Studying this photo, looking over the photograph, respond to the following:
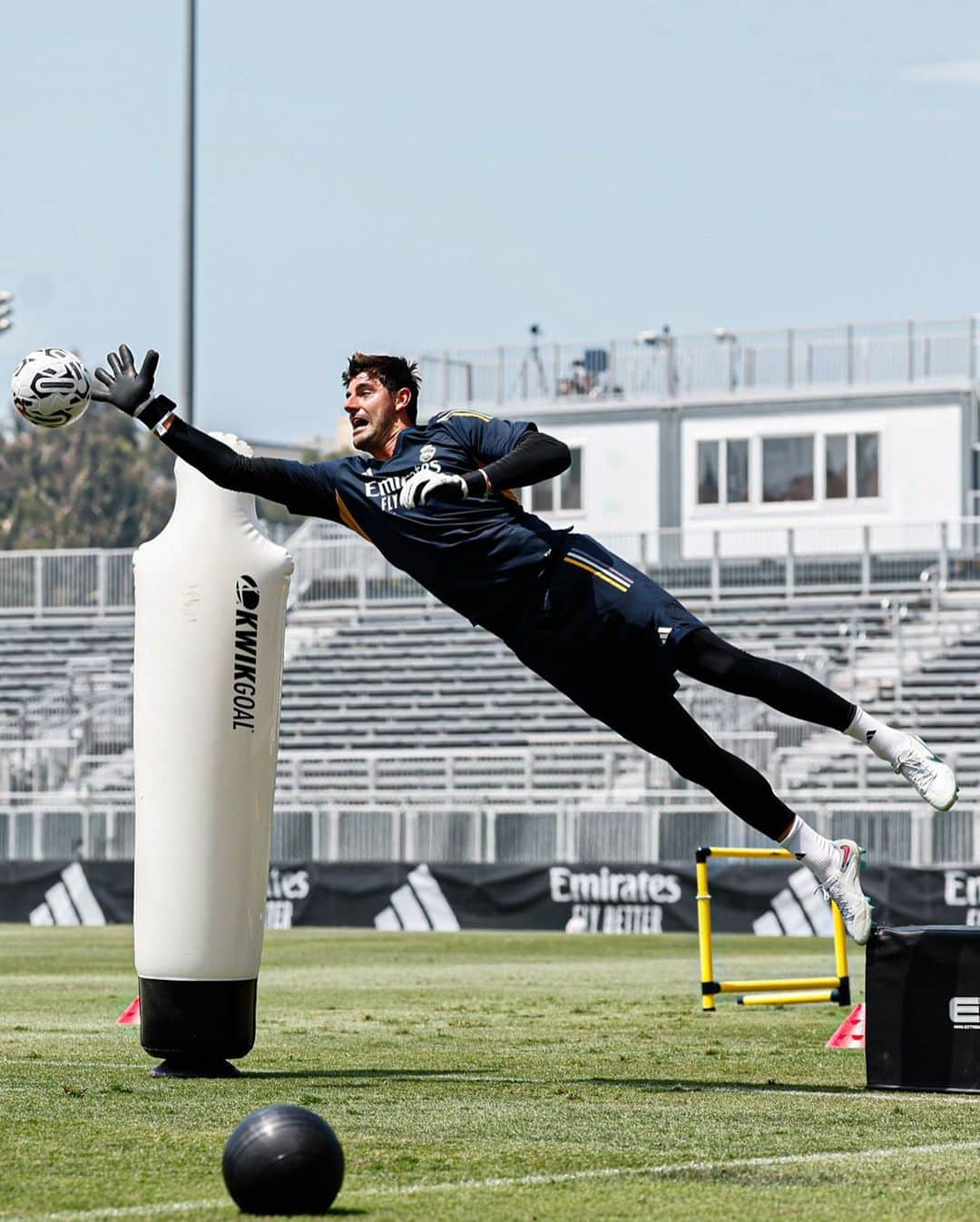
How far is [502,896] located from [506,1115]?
789 inches

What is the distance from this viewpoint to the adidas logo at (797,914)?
25391mm

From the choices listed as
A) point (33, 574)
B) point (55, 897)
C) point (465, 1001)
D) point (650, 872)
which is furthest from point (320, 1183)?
point (33, 574)

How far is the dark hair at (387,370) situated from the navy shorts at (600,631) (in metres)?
0.88

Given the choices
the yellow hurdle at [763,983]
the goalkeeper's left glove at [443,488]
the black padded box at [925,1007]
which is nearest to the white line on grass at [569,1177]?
the black padded box at [925,1007]

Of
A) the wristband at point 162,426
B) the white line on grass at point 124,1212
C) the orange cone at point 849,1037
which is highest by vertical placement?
the wristband at point 162,426

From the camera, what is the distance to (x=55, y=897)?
28.9m

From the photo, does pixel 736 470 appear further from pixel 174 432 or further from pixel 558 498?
pixel 174 432

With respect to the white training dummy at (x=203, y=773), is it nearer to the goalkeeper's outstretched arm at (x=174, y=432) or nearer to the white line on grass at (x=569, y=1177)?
the goalkeeper's outstretched arm at (x=174, y=432)

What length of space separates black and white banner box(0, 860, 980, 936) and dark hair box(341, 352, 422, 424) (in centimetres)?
1690

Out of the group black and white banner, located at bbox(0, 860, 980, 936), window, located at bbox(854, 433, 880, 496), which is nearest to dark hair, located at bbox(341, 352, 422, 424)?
black and white banner, located at bbox(0, 860, 980, 936)

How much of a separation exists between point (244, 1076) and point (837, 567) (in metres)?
31.5

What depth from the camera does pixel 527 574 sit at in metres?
8.60

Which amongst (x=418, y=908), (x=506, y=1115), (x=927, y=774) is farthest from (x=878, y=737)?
(x=418, y=908)

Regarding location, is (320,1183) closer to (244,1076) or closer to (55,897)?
(244,1076)
